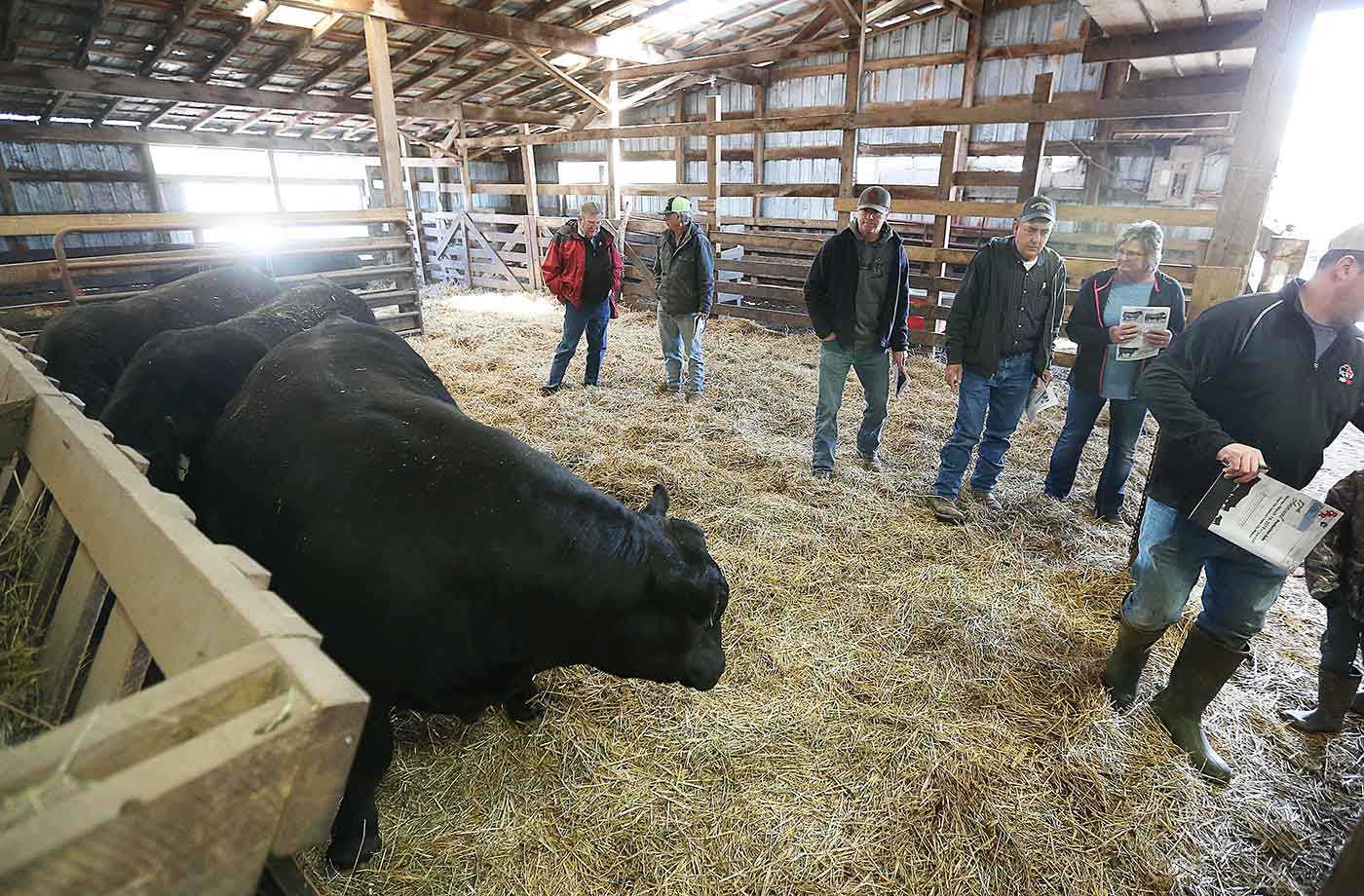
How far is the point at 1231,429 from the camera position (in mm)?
2225

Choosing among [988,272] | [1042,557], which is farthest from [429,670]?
[988,272]

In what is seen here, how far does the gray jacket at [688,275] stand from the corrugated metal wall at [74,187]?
489 inches

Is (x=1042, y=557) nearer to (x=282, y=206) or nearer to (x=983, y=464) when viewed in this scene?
(x=983, y=464)

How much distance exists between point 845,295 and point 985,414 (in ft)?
3.96

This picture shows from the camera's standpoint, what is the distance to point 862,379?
484 cm

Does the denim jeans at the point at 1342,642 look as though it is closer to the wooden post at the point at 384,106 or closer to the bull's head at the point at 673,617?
the bull's head at the point at 673,617

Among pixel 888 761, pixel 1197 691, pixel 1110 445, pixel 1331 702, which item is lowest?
pixel 888 761

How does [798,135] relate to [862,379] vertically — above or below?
above

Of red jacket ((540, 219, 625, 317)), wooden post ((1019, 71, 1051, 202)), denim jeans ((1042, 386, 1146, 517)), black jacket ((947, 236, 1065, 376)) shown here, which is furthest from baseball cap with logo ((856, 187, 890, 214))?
wooden post ((1019, 71, 1051, 202))

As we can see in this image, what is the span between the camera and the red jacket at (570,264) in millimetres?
6395

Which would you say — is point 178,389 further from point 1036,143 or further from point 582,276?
point 1036,143

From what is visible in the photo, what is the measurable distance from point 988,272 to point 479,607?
349cm

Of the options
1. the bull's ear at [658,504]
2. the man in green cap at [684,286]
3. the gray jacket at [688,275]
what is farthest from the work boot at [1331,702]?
the gray jacket at [688,275]

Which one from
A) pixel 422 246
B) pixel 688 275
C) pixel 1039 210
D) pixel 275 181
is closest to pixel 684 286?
pixel 688 275
